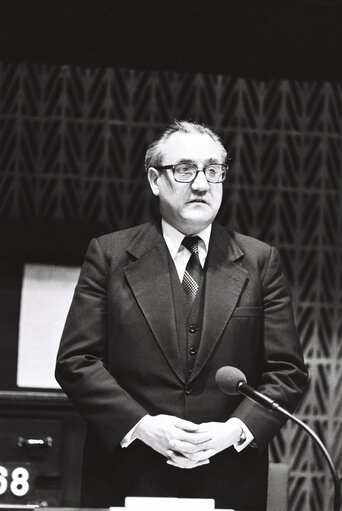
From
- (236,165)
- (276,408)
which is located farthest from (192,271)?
(236,165)

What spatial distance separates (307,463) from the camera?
16.4ft

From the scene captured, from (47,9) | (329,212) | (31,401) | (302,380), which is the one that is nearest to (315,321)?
(329,212)

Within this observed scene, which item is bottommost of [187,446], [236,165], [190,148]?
[187,446]

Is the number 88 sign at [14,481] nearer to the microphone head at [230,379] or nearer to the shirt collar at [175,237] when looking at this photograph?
the microphone head at [230,379]

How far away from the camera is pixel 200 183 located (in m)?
2.54

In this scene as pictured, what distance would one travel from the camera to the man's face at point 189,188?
8.39 feet

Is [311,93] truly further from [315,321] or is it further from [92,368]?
[92,368]

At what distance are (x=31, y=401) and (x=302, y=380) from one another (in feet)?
6.72

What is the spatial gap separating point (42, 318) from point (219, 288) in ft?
6.97

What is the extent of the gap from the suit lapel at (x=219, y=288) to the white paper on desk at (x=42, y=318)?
6.49ft

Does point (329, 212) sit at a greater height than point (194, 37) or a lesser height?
lesser

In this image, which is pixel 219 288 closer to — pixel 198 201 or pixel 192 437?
pixel 198 201

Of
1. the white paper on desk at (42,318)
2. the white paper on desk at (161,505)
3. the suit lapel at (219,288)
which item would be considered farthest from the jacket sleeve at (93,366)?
the white paper on desk at (42,318)

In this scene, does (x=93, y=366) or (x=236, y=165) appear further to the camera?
(x=236, y=165)
